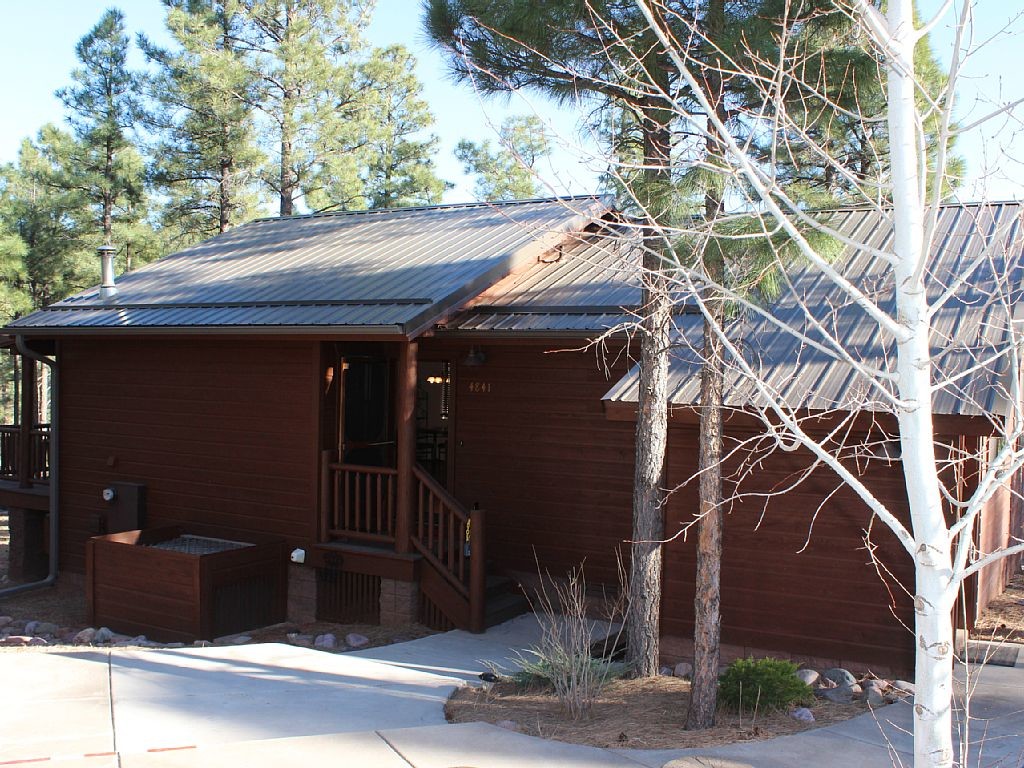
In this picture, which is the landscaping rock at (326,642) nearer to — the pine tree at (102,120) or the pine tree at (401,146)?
the pine tree at (102,120)

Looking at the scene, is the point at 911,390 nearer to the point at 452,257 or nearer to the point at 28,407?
the point at 452,257

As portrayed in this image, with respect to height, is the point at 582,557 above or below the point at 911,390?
below

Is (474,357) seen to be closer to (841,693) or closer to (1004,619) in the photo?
(841,693)

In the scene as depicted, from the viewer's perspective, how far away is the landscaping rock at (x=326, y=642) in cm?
862

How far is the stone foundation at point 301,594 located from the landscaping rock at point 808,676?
4.99 metres

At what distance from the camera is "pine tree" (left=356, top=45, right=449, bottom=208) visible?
73.3ft

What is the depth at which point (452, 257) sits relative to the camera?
1048 centimetres

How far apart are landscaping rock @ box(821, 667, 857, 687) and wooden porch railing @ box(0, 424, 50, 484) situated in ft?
32.8

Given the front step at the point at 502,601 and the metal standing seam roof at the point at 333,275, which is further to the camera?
the metal standing seam roof at the point at 333,275

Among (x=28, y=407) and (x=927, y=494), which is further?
(x=28, y=407)

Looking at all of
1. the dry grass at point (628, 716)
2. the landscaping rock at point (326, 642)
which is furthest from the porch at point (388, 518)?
the dry grass at point (628, 716)

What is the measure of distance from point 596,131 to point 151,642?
603 centimetres

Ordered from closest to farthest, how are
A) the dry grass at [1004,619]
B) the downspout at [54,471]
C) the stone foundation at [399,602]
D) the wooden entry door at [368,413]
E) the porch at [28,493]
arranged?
the dry grass at [1004,619] → the stone foundation at [399,602] → the wooden entry door at [368,413] → the downspout at [54,471] → the porch at [28,493]

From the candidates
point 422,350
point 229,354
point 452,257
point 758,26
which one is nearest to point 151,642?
point 229,354
